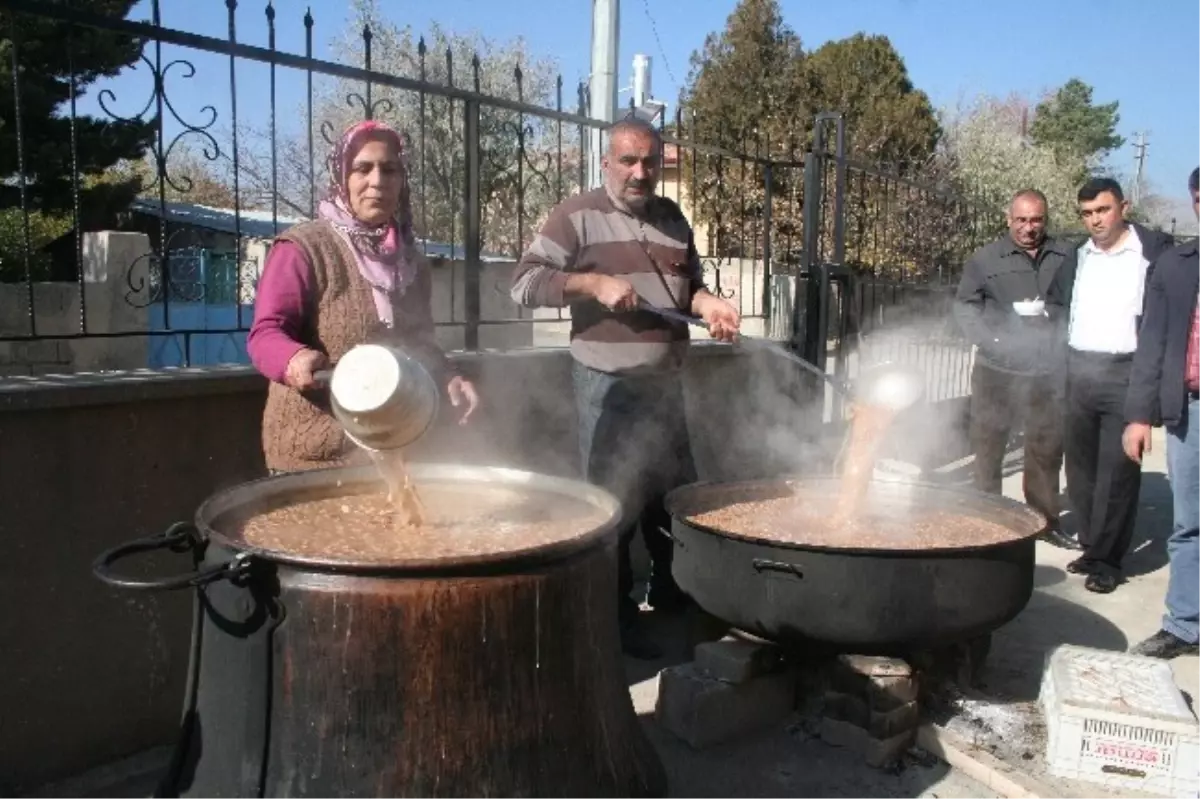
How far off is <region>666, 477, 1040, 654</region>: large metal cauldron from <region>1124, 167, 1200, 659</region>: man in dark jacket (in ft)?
4.51

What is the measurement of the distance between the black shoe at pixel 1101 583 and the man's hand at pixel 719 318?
3.00 meters

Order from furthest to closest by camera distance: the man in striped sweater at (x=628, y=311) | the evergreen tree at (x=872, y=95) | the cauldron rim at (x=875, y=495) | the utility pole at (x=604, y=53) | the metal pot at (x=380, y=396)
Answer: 1. the evergreen tree at (x=872, y=95)
2. the utility pole at (x=604, y=53)
3. the man in striped sweater at (x=628, y=311)
4. the cauldron rim at (x=875, y=495)
5. the metal pot at (x=380, y=396)

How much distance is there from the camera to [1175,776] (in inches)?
126

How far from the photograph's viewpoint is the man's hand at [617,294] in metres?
3.58

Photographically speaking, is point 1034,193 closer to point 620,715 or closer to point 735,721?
point 735,721

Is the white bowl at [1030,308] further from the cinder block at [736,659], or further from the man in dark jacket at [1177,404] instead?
the cinder block at [736,659]

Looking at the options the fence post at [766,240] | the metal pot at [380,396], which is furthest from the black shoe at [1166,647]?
the metal pot at [380,396]

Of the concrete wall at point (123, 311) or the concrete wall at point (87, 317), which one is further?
the concrete wall at point (87, 317)

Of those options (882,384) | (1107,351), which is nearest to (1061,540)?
(1107,351)

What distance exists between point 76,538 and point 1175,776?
3.63 meters

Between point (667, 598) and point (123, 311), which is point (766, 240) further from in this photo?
point (123, 311)

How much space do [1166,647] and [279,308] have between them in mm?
4029

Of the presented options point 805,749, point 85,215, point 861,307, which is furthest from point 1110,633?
point 85,215

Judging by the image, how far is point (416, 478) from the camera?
285 centimetres
